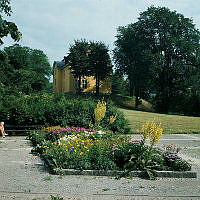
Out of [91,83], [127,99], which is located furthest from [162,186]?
[91,83]

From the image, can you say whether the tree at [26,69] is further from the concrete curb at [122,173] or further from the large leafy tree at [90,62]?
the concrete curb at [122,173]

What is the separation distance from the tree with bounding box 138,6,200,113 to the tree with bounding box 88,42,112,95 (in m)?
7.42

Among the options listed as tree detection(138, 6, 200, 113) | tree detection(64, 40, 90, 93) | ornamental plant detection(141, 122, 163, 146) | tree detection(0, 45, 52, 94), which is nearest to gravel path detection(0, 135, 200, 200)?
ornamental plant detection(141, 122, 163, 146)

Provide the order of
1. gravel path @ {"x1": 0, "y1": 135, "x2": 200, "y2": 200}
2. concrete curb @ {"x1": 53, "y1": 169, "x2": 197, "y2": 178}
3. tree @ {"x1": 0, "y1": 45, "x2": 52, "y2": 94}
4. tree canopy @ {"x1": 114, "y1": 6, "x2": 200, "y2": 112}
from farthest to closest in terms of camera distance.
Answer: tree canopy @ {"x1": 114, "y1": 6, "x2": 200, "y2": 112} < tree @ {"x1": 0, "y1": 45, "x2": 52, "y2": 94} < concrete curb @ {"x1": 53, "y1": 169, "x2": 197, "y2": 178} < gravel path @ {"x1": 0, "y1": 135, "x2": 200, "y2": 200}

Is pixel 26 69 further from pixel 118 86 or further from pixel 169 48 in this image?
pixel 169 48

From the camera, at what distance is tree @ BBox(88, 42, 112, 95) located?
53.8 m

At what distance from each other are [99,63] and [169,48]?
11858 mm

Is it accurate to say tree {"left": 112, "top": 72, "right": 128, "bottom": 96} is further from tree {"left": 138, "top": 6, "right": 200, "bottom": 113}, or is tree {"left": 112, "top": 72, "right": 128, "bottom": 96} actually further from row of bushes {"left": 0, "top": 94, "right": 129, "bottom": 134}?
row of bushes {"left": 0, "top": 94, "right": 129, "bottom": 134}

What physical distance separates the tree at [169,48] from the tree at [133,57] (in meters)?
1.36

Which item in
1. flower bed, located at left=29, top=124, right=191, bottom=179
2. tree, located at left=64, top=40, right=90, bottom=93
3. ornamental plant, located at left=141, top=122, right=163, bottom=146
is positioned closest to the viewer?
flower bed, located at left=29, top=124, right=191, bottom=179

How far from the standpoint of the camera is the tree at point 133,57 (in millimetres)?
49188

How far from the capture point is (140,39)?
51.1 m

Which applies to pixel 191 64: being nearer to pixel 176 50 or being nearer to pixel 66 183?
pixel 176 50

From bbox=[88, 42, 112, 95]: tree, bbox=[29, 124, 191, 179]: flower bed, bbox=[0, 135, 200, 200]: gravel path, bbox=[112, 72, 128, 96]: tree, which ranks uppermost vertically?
bbox=[88, 42, 112, 95]: tree
